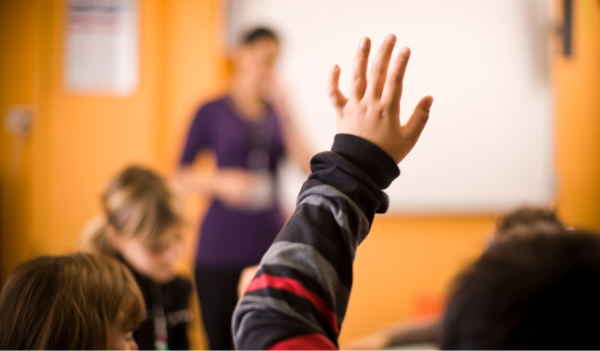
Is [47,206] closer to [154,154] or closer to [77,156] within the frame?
[77,156]

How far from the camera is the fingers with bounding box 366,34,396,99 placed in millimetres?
430

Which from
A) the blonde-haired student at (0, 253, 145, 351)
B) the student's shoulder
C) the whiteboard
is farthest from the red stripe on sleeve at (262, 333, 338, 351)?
the whiteboard

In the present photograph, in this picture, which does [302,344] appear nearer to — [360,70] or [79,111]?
[360,70]

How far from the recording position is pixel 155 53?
2275 mm

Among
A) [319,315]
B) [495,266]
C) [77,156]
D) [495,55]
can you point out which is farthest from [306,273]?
[495,55]

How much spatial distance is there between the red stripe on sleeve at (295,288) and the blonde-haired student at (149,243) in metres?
0.93

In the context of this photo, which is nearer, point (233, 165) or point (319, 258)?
point (319, 258)

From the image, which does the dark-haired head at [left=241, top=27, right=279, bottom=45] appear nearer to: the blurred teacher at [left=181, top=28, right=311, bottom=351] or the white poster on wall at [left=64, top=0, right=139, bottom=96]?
the blurred teacher at [left=181, top=28, right=311, bottom=351]

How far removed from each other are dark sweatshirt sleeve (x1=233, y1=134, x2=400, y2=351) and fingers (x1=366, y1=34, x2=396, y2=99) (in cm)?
5

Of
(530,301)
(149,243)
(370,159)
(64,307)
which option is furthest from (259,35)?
(530,301)

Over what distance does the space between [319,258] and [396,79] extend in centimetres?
17

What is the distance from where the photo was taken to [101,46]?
7.52 ft

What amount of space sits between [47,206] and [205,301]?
1.15 m

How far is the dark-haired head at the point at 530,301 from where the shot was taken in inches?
12.2
